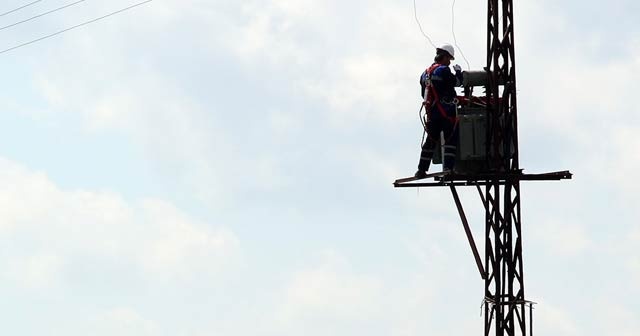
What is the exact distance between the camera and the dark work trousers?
65.6 ft

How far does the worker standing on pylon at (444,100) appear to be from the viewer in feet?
65.7

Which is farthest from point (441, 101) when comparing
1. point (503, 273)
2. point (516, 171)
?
point (503, 273)

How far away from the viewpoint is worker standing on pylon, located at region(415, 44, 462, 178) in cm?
2002

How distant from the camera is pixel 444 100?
66.0ft

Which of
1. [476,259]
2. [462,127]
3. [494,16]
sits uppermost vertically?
[494,16]

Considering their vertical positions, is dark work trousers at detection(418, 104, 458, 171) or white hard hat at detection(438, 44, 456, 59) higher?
white hard hat at detection(438, 44, 456, 59)

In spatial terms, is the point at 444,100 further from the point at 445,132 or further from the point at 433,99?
the point at 445,132

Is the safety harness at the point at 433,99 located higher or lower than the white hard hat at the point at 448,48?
lower

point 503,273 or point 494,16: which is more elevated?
point 494,16

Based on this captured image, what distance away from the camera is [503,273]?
20.1 m

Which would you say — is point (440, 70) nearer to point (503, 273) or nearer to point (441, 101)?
point (441, 101)

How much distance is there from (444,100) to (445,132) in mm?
574

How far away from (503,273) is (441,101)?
3244 millimetres

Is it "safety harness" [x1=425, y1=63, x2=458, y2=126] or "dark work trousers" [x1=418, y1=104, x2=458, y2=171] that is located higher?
"safety harness" [x1=425, y1=63, x2=458, y2=126]
